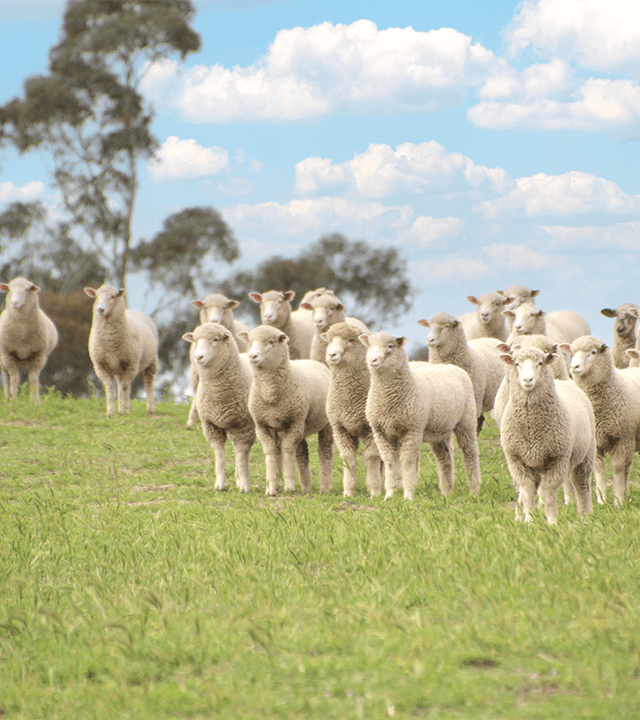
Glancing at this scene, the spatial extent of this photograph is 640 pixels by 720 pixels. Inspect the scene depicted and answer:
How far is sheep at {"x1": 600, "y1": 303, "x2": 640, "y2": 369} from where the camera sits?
15.2m

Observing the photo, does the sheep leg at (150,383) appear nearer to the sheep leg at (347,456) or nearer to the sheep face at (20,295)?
the sheep face at (20,295)

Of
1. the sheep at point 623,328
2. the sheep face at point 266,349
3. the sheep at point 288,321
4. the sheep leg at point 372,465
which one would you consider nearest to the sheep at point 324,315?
the sheep at point 288,321

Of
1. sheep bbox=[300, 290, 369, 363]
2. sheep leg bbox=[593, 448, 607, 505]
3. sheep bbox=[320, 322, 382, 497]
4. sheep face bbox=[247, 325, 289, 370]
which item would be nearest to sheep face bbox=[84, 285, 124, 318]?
sheep bbox=[300, 290, 369, 363]

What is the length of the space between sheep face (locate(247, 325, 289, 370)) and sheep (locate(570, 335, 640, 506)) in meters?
3.34

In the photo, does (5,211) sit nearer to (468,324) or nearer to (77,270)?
(77,270)

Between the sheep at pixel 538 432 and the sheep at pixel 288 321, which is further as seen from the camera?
the sheep at pixel 288 321

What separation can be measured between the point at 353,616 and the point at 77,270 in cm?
3596

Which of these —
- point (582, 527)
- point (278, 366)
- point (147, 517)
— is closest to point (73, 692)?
A: point (582, 527)

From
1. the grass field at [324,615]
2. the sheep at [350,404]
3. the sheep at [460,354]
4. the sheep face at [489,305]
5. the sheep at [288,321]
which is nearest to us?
the grass field at [324,615]

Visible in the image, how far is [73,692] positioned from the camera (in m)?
5.13

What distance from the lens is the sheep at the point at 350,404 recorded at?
10.8 meters

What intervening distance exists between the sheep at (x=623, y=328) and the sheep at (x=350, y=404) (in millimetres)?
6009

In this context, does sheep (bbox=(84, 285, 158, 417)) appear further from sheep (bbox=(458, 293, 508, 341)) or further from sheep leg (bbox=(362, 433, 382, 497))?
sheep leg (bbox=(362, 433, 382, 497))

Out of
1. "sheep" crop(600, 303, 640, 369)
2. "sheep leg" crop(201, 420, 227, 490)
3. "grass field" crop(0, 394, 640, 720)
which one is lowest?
"grass field" crop(0, 394, 640, 720)
